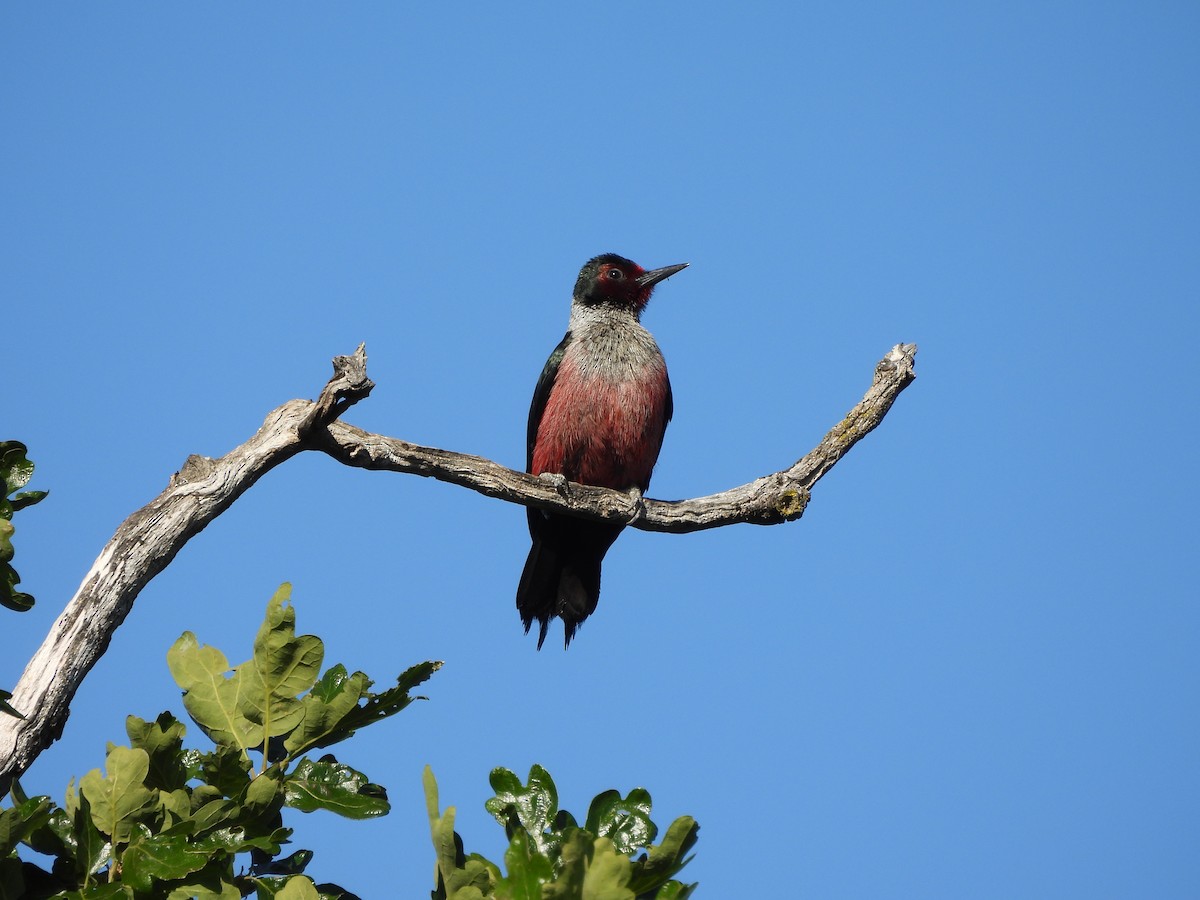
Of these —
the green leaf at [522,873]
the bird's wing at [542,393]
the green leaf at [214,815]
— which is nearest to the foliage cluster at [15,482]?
the green leaf at [214,815]

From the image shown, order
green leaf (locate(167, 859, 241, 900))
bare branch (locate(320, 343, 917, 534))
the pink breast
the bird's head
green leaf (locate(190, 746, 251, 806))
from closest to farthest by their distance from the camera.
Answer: green leaf (locate(167, 859, 241, 900)) < green leaf (locate(190, 746, 251, 806)) < bare branch (locate(320, 343, 917, 534)) < the pink breast < the bird's head

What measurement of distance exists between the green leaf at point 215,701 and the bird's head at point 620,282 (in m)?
5.03

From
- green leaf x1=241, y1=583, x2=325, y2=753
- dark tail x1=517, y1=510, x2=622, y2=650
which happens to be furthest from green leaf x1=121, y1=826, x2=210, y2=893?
dark tail x1=517, y1=510, x2=622, y2=650

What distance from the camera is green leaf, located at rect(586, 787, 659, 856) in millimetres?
2475

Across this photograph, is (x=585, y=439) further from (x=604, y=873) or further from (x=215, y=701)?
(x=604, y=873)

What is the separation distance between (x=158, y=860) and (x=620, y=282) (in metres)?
5.53

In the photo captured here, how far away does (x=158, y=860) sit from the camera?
2322mm

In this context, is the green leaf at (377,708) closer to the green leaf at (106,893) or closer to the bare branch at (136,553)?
the green leaf at (106,893)

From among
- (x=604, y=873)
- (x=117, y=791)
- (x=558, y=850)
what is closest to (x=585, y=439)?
(x=558, y=850)

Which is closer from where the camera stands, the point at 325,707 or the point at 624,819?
the point at 624,819

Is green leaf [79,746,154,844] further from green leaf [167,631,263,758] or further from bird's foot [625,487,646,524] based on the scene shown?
bird's foot [625,487,646,524]

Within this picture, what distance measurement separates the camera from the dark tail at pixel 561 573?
257 inches

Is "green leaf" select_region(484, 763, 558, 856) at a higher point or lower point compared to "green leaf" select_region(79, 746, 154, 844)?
higher

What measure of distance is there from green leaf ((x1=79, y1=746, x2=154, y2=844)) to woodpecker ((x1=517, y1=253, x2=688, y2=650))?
12.5 ft
